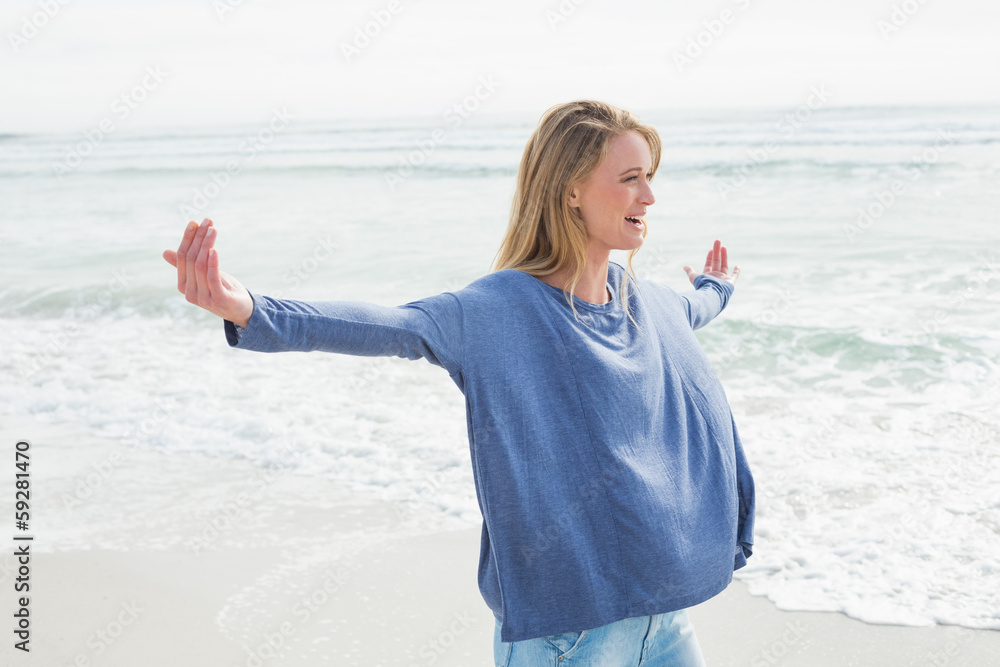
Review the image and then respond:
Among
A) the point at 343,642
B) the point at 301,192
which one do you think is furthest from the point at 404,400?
the point at 301,192

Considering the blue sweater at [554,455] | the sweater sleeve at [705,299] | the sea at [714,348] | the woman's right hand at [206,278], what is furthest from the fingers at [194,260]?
the sweater sleeve at [705,299]

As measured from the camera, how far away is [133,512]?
4.66 metres

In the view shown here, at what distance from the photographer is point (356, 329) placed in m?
1.58

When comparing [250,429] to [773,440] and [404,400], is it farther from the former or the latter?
[773,440]

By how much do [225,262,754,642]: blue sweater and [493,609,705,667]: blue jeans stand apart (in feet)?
0.18

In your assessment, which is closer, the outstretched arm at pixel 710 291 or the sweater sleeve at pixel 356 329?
the sweater sleeve at pixel 356 329

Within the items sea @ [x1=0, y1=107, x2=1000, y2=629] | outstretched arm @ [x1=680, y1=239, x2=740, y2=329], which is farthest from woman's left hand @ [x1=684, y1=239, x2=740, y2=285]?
sea @ [x1=0, y1=107, x2=1000, y2=629]

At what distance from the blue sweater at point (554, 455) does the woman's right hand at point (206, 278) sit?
12cm

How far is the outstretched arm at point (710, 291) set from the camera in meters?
2.38

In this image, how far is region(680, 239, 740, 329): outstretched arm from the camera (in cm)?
238

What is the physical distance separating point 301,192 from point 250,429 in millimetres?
16043

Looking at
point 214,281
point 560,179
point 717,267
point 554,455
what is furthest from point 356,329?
point 717,267

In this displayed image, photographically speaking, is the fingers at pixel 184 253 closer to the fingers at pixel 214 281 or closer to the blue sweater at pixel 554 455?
the fingers at pixel 214 281

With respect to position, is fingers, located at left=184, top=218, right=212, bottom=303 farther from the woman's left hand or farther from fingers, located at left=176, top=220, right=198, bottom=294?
the woman's left hand
